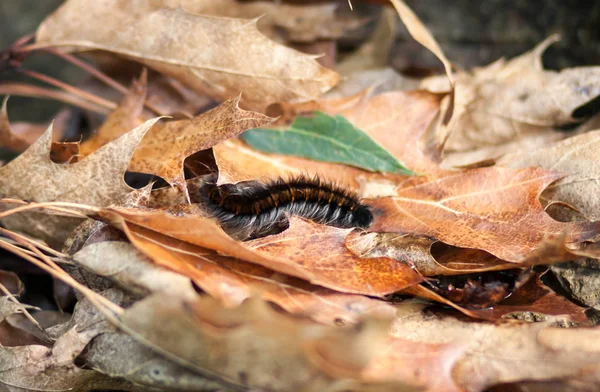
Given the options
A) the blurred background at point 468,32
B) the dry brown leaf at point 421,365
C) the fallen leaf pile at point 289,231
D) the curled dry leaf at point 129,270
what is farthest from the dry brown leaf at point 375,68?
the dry brown leaf at point 421,365

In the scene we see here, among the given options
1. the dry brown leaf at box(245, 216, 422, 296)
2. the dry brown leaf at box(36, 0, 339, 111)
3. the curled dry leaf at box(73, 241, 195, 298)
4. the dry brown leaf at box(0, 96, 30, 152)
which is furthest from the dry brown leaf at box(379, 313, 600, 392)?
the dry brown leaf at box(0, 96, 30, 152)

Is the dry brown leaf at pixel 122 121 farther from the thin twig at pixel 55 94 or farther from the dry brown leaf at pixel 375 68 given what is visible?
the dry brown leaf at pixel 375 68

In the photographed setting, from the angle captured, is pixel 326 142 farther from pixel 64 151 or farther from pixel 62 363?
pixel 62 363

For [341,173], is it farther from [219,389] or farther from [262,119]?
[219,389]

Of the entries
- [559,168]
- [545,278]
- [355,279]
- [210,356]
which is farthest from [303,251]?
[559,168]

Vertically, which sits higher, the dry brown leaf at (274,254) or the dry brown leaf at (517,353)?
the dry brown leaf at (274,254)

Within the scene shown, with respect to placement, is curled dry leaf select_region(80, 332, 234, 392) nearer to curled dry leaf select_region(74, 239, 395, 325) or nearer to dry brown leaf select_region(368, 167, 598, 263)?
curled dry leaf select_region(74, 239, 395, 325)
